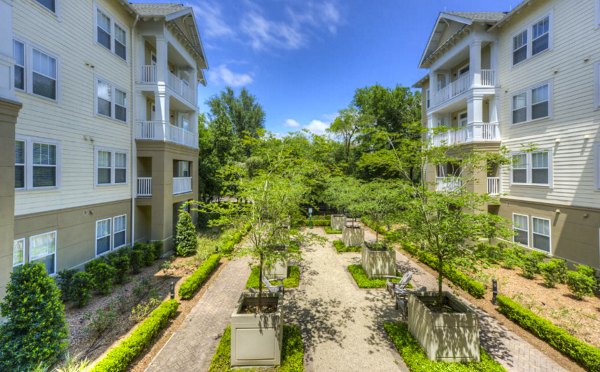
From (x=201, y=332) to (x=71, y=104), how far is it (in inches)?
410

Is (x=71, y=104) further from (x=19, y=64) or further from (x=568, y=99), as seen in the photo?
(x=568, y=99)

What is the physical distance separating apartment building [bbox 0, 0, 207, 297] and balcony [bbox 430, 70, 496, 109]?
18357mm

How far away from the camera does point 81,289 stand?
8.87 meters

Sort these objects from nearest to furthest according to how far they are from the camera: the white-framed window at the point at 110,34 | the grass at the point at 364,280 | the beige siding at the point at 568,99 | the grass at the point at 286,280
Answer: the beige siding at the point at 568,99
the grass at the point at 364,280
the grass at the point at 286,280
the white-framed window at the point at 110,34

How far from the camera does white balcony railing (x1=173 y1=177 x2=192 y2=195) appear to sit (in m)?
15.9

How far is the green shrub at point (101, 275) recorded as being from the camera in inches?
384

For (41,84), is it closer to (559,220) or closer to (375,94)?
(559,220)

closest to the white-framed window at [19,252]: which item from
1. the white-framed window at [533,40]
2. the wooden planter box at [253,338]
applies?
the wooden planter box at [253,338]

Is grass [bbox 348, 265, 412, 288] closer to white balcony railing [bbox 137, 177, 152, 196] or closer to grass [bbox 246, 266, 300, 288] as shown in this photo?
grass [bbox 246, 266, 300, 288]

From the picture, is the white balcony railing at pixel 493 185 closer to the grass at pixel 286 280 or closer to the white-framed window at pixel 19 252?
the grass at pixel 286 280

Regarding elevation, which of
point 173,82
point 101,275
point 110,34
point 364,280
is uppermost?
point 110,34

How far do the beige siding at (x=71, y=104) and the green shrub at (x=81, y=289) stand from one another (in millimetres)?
2833

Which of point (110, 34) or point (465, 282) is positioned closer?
point (465, 282)

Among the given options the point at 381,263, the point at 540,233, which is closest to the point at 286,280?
the point at 381,263
